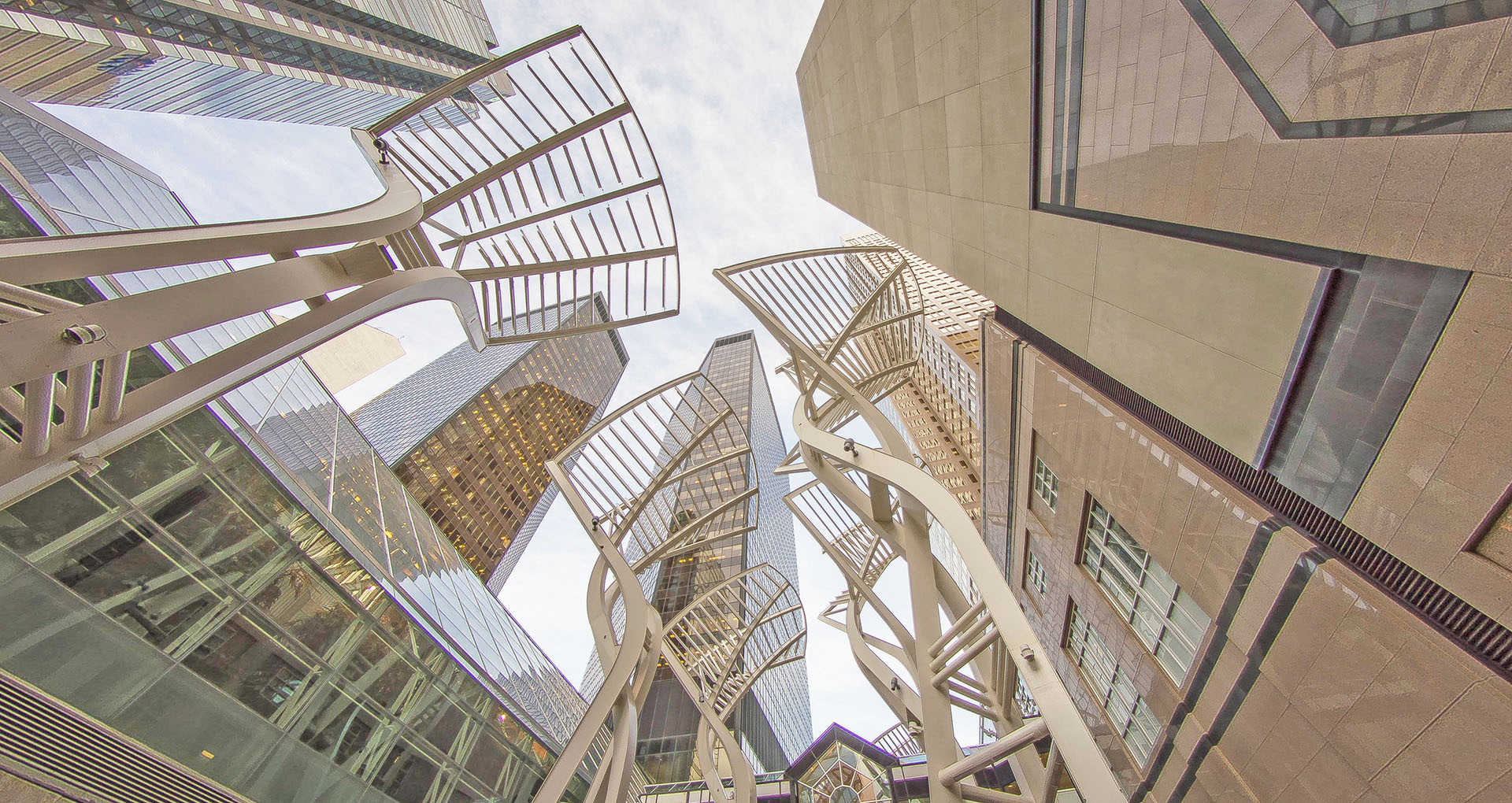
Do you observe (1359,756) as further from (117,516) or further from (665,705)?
(665,705)

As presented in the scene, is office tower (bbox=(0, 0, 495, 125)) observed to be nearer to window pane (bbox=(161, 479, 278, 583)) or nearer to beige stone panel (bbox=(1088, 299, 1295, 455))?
window pane (bbox=(161, 479, 278, 583))

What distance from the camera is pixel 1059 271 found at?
9.25 metres

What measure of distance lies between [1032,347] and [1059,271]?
5949 mm

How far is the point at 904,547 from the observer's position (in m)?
8.65

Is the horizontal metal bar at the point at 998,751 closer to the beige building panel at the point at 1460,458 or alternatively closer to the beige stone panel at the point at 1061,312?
the beige building panel at the point at 1460,458

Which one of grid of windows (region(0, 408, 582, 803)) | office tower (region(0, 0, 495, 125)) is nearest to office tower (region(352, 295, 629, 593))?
office tower (region(0, 0, 495, 125))

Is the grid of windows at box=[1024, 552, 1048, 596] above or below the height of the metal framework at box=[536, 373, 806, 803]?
below

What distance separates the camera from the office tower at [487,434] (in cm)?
7144

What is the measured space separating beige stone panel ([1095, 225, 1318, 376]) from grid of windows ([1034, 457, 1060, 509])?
26.6 ft

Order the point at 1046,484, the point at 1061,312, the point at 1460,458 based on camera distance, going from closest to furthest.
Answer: the point at 1460,458 < the point at 1061,312 < the point at 1046,484

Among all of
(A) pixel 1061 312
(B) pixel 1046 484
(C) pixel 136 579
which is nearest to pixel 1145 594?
(B) pixel 1046 484

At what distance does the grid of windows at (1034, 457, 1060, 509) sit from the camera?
1480cm

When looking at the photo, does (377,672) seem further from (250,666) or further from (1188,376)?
(1188,376)

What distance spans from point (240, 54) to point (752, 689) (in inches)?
2161
